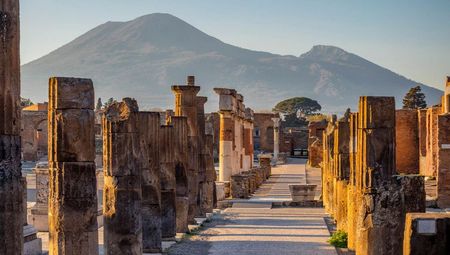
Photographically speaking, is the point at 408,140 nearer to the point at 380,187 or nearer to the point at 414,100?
the point at 380,187

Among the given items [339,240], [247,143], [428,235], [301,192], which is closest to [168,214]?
[339,240]

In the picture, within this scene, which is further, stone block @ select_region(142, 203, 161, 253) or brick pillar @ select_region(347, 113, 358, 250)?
stone block @ select_region(142, 203, 161, 253)

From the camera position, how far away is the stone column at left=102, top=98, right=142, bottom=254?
13156 millimetres

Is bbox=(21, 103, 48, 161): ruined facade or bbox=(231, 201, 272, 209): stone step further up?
bbox=(21, 103, 48, 161): ruined facade

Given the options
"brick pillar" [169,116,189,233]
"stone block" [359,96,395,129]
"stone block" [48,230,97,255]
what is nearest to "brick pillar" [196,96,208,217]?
"brick pillar" [169,116,189,233]

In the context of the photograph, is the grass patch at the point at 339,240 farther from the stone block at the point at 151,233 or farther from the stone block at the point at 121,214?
the stone block at the point at 121,214

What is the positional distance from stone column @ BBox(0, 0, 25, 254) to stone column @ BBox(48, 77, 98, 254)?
3349 millimetres

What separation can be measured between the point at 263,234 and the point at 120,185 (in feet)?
20.0

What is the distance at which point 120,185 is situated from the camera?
13.2 m

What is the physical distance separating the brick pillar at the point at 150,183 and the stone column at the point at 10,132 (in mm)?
6772

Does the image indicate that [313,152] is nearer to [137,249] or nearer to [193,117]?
[193,117]

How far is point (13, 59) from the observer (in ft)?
25.3

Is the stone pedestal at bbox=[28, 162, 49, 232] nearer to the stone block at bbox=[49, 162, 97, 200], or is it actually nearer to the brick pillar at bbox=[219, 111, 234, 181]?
the stone block at bbox=[49, 162, 97, 200]

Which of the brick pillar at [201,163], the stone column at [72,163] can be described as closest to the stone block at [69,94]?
the stone column at [72,163]
